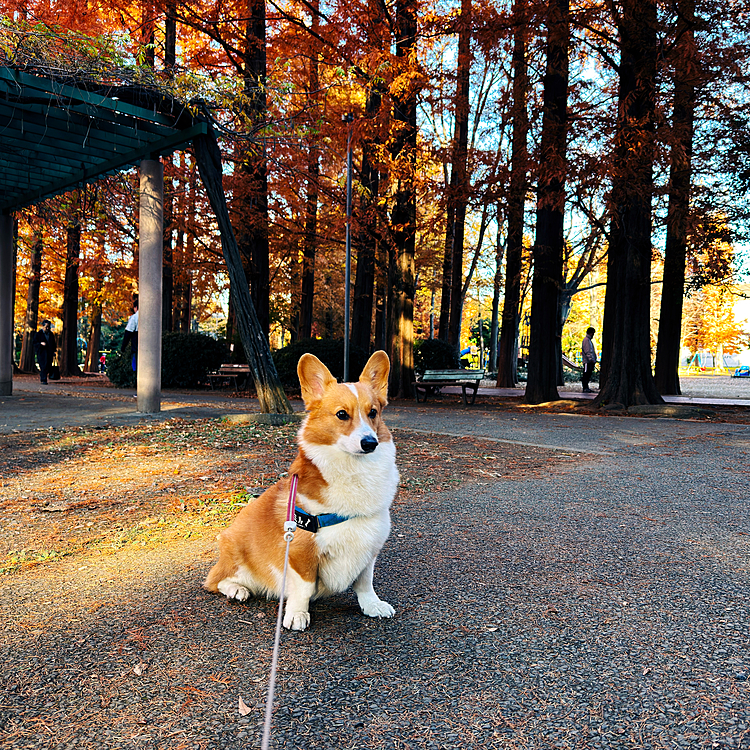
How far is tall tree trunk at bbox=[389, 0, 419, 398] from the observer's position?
15.0m

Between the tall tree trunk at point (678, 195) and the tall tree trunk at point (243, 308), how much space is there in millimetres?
8406

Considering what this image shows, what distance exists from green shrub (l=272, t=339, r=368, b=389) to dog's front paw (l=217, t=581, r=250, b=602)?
571 inches

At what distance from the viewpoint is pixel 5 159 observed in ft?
39.0

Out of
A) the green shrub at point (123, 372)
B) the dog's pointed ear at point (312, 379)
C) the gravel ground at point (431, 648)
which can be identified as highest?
the dog's pointed ear at point (312, 379)

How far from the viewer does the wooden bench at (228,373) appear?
1775 cm

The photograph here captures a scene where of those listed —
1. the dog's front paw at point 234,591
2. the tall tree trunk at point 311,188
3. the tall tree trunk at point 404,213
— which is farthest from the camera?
the tall tree trunk at point 404,213

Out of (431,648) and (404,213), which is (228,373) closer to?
(404,213)

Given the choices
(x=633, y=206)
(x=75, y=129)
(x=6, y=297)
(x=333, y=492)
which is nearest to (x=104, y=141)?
(x=75, y=129)

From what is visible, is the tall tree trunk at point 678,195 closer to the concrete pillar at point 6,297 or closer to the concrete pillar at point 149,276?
the concrete pillar at point 149,276

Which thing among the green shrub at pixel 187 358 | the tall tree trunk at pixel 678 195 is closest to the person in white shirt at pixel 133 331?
the green shrub at pixel 187 358

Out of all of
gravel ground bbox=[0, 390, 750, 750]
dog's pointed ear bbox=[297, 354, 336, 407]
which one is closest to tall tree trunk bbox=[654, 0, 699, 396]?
gravel ground bbox=[0, 390, 750, 750]

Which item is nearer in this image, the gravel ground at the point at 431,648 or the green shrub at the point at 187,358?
the gravel ground at the point at 431,648

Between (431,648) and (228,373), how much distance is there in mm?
15881

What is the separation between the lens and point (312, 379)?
2857 mm
